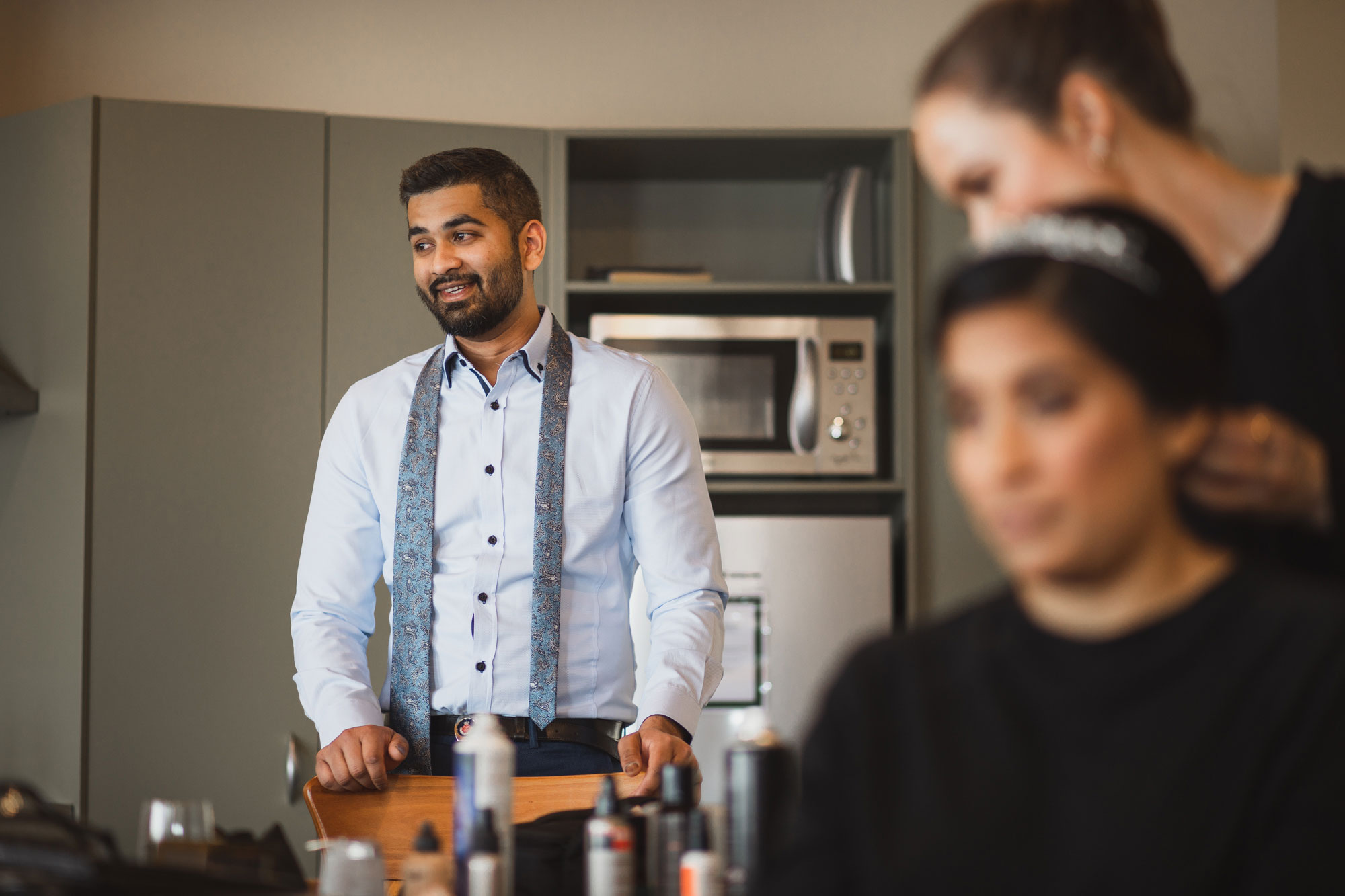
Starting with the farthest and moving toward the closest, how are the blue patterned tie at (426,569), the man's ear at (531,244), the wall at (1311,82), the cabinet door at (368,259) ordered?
the wall at (1311,82)
the cabinet door at (368,259)
the man's ear at (531,244)
the blue patterned tie at (426,569)

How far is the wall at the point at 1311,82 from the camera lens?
326 centimetres

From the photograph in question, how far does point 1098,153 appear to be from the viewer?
0.83 m

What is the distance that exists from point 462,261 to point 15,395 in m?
1.29

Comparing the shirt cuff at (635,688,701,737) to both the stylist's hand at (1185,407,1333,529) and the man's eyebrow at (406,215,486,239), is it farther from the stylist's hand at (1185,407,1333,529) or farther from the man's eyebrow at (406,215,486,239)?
the stylist's hand at (1185,407,1333,529)

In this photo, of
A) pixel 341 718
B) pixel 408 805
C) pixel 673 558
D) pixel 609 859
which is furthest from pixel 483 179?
pixel 609 859

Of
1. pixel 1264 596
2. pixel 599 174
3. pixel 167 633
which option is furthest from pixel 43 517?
pixel 1264 596

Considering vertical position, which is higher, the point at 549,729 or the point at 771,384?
the point at 771,384

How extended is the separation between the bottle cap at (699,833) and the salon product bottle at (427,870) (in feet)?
0.72

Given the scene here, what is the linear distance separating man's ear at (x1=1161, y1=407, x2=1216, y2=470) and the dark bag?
2.29 ft

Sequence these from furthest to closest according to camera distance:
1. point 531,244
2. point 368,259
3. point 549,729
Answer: point 368,259 → point 531,244 → point 549,729

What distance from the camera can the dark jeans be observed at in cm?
178

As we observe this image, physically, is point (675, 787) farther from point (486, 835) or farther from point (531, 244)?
point (531, 244)

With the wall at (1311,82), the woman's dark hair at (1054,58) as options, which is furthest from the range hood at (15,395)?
the wall at (1311,82)

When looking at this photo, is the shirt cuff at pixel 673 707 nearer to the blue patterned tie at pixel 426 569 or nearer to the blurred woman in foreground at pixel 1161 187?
→ the blue patterned tie at pixel 426 569
